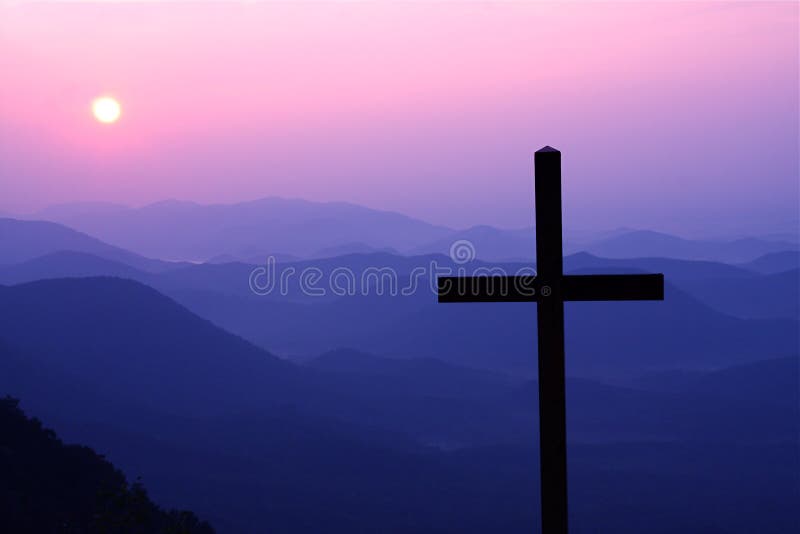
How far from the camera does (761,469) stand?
536ft

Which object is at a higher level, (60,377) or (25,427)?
(60,377)

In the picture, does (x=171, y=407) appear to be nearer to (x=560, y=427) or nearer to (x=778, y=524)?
(x=778, y=524)

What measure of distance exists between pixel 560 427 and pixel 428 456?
517 ft

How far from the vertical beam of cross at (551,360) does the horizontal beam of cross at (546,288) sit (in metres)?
0.12

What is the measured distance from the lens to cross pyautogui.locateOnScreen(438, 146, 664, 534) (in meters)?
7.60

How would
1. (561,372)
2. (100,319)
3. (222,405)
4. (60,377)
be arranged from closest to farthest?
1. (561,372)
2. (60,377)
3. (222,405)
4. (100,319)

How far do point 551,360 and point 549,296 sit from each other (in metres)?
0.55

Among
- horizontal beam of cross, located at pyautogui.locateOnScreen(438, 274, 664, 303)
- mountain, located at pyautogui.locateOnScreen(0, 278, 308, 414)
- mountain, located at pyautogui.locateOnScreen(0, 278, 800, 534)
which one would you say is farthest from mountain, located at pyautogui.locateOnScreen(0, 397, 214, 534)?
mountain, located at pyautogui.locateOnScreen(0, 278, 308, 414)

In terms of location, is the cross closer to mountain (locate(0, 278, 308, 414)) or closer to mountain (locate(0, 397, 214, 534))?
mountain (locate(0, 397, 214, 534))

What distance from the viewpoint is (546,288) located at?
306 inches

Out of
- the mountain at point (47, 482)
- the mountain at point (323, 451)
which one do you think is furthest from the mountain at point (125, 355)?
the mountain at point (47, 482)

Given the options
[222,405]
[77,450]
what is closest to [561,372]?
[77,450]

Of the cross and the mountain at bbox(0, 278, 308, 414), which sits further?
the mountain at bbox(0, 278, 308, 414)

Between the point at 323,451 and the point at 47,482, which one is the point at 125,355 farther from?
the point at 47,482
